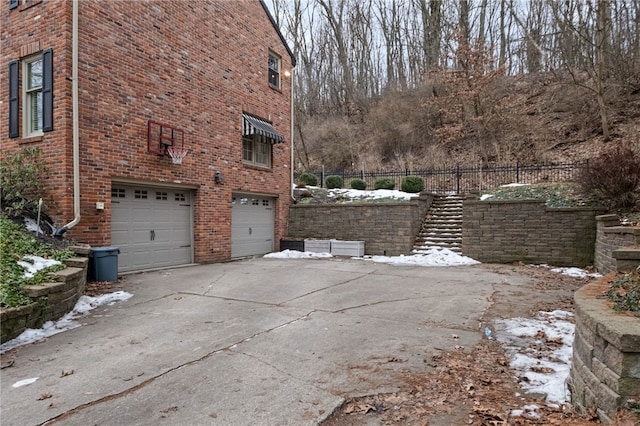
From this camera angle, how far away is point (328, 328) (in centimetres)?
460

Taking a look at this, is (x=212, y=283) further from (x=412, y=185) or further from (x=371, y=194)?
(x=412, y=185)

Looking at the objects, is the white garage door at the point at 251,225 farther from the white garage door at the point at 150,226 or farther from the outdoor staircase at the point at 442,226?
the outdoor staircase at the point at 442,226

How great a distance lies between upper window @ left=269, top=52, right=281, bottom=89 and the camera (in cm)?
1333

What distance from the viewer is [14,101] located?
791 cm

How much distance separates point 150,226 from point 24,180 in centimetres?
262

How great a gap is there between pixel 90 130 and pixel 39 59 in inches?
77.8

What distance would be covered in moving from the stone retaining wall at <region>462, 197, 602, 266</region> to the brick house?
22.3ft

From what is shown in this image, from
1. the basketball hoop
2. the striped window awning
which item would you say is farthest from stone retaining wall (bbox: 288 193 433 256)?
the basketball hoop

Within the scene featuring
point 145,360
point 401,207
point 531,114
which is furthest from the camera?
point 531,114

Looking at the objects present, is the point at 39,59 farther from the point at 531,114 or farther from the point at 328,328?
the point at 531,114

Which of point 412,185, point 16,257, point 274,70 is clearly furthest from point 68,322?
point 412,185

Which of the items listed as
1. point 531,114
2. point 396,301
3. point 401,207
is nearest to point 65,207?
point 396,301

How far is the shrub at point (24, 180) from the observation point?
738 centimetres

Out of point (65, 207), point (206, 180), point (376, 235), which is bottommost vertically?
point (376, 235)
